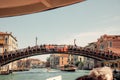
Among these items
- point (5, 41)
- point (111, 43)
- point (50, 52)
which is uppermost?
point (5, 41)

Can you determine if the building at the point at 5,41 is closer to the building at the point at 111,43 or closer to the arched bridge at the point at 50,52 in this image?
the arched bridge at the point at 50,52

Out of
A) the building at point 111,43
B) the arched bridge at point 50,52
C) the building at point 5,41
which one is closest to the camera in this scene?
the arched bridge at point 50,52

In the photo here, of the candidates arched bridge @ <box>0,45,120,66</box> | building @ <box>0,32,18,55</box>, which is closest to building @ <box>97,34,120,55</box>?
arched bridge @ <box>0,45,120,66</box>

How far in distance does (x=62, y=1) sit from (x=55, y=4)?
0.13 ft

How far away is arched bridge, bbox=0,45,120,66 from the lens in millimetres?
16419

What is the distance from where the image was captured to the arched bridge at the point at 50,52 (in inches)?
646

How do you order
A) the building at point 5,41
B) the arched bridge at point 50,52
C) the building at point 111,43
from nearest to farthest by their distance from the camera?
the arched bridge at point 50,52 < the building at point 5,41 < the building at point 111,43

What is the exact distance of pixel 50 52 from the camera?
58.2 feet

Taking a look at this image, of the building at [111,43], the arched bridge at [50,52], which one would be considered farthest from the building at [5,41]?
the building at [111,43]

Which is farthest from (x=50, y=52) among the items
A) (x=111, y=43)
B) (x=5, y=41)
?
(x=111, y=43)

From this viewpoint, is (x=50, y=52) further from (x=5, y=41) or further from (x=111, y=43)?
(x=111, y=43)

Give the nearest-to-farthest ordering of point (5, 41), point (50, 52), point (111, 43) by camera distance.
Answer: point (50, 52) → point (5, 41) → point (111, 43)

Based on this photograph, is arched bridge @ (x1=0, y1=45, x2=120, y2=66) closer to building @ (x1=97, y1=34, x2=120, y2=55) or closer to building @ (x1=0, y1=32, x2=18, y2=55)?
building @ (x1=0, y1=32, x2=18, y2=55)

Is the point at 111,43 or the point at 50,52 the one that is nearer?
the point at 50,52
